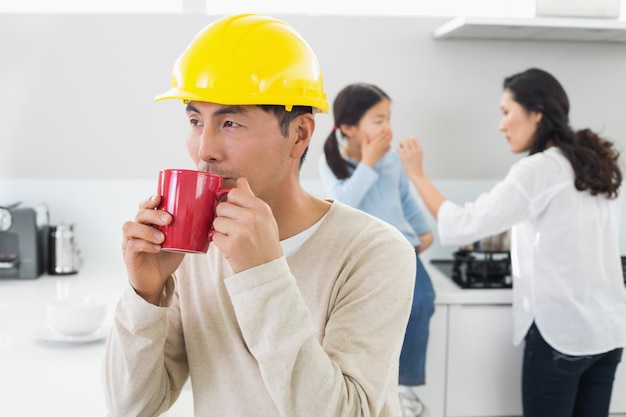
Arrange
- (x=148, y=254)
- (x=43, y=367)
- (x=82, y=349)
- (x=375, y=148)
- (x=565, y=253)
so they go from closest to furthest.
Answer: (x=148, y=254) → (x=43, y=367) → (x=82, y=349) → (x=565, y=253) → (x=375, y=148)

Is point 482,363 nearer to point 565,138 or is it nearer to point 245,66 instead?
point 565,138

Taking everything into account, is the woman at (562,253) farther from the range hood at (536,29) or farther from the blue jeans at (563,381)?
the range hood at (536,29)

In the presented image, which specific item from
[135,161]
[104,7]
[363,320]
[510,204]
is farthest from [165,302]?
[104,7]

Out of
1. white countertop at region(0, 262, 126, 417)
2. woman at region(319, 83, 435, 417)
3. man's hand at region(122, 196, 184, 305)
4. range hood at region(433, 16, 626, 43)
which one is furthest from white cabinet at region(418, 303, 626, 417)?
man's hand at region(122, 196, 184, 305)

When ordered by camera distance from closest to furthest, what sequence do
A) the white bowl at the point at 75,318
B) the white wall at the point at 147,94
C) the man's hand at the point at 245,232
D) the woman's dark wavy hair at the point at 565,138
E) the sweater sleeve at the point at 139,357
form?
the man's hand at the point at 245,232 < the sweater sleeve at the point at 139,357 < the white bowl at the point at 75,318 < the woman's dark wavy hair at the point at 565,138 < the white wall at the point at 147,94

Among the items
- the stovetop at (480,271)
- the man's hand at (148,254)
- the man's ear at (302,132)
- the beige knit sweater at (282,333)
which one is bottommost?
the stovetop at (480,271)

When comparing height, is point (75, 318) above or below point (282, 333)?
below

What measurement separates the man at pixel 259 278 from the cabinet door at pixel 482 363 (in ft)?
4.80

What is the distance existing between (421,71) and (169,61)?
0.95 m

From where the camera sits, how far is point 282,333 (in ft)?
2.92

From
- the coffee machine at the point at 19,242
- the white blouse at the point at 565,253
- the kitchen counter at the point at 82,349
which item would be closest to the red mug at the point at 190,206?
the kitchen counter at the point at 82,349

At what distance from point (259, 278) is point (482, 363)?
1.84 metres

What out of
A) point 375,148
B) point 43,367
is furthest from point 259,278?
point 375,148

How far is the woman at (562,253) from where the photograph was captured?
2.20 meters
